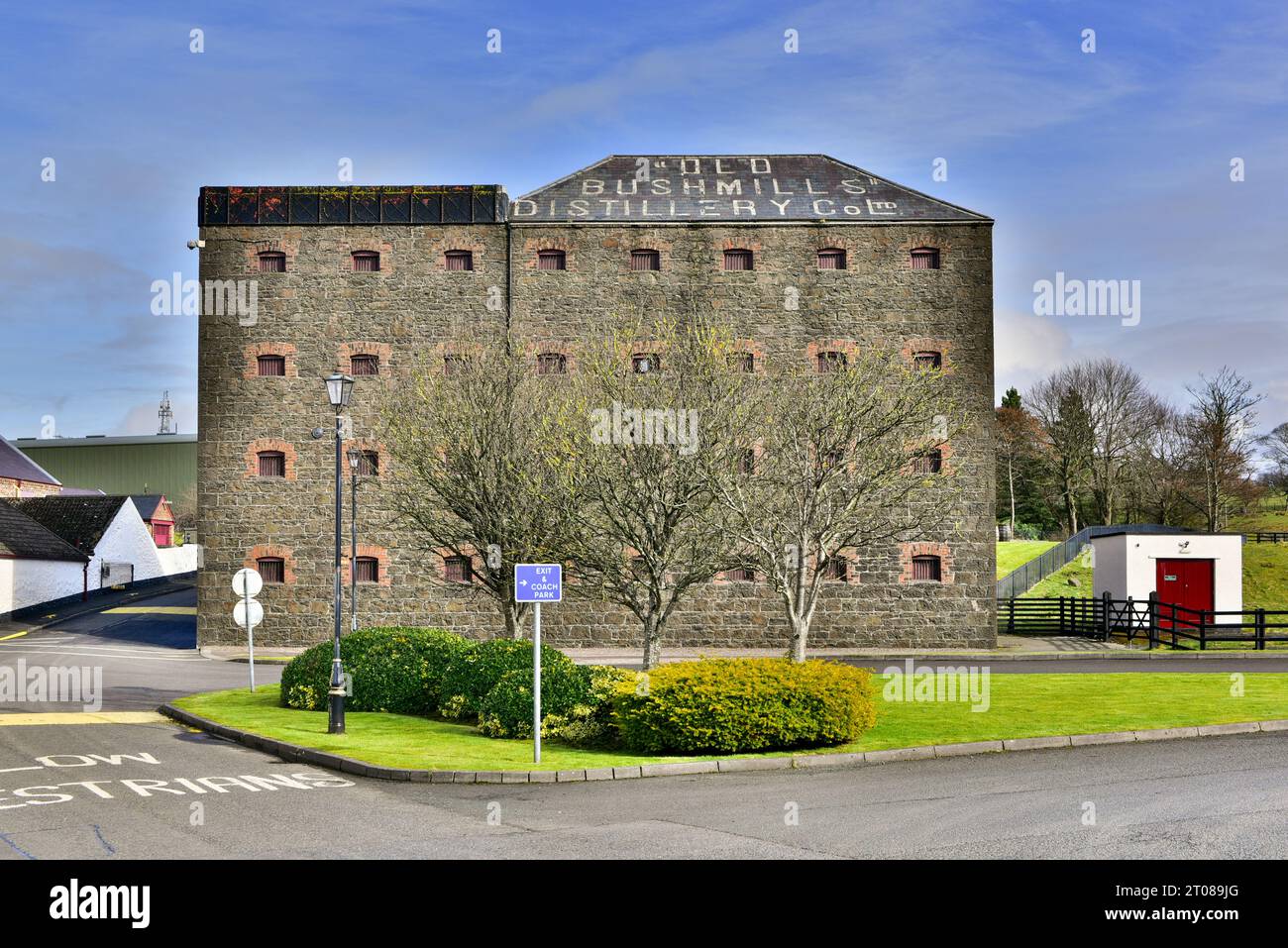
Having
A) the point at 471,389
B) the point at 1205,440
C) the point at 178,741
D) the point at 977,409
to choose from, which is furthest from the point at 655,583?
the point at 1205,440

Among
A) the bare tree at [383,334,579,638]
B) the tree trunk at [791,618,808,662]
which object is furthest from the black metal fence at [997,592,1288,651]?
the bare tree at [383,334,579,638]

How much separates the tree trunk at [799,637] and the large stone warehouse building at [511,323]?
45.8 feet

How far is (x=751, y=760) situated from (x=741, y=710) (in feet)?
2.48

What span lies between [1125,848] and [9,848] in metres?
9.91

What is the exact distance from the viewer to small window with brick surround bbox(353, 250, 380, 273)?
1459 inches

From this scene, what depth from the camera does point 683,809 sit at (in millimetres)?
12102

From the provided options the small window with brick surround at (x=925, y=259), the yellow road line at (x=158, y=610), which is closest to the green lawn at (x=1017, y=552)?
the small window with brick surround at (x=925, y=259)

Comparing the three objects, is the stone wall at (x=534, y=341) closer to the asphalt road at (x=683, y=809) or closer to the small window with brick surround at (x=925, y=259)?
the small window with brick surround at (x=925, y=259)

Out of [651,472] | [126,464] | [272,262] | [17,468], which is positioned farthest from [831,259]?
[126,464]

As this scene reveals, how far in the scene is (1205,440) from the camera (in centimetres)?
6444

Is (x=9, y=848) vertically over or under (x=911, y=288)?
under

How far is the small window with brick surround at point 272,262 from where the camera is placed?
37.1 m

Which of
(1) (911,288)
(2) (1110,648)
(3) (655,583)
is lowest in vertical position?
(2) (1110,648)

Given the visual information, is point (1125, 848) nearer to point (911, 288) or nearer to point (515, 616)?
point (515, 616)
